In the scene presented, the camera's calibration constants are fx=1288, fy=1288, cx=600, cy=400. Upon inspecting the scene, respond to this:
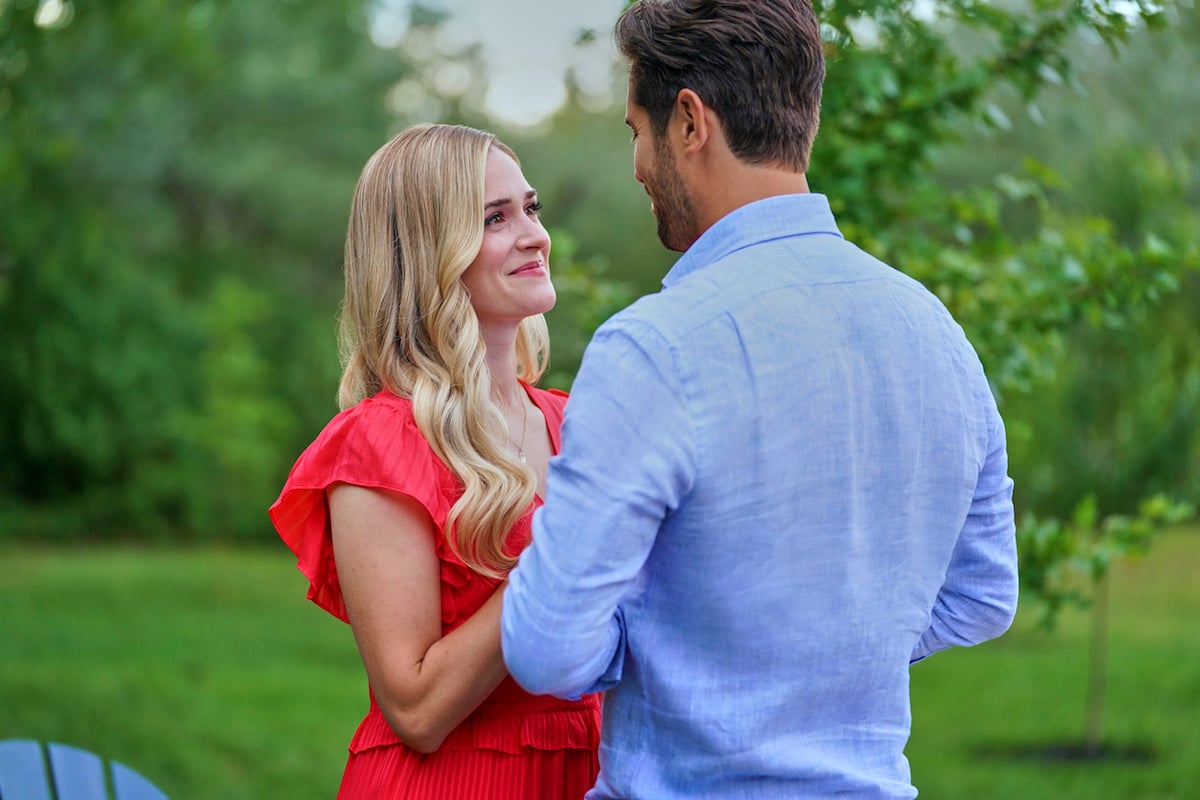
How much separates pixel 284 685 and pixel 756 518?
367 inches

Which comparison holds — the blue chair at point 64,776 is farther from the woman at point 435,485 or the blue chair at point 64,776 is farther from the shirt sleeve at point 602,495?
the shirt sleeve at point 602,495

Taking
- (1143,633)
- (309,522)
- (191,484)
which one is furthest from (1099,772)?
(191,484)

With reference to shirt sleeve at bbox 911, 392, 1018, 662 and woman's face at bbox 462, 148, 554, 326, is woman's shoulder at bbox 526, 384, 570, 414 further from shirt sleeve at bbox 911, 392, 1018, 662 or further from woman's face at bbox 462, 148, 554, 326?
shirt sleeve at bbox 911, 392, 1018, 662

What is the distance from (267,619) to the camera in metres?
12.9

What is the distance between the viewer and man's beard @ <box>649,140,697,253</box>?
5.21 feet

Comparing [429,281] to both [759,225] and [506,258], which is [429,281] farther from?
[759,225]

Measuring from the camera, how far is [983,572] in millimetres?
1771

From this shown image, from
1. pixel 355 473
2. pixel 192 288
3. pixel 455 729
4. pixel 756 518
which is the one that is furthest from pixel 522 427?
pixel 192 288

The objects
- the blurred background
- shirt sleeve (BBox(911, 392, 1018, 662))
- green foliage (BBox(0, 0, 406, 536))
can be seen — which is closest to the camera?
shirt sleeve (BBox(911, 392, 1018, 662))

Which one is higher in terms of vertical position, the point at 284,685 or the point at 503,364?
the point at 503,364

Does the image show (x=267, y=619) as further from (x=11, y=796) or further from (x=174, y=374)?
(x=11, y=796)

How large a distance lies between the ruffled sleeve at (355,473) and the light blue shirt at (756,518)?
0.51 m

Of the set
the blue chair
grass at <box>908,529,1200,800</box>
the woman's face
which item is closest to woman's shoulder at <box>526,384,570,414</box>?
the woman's face

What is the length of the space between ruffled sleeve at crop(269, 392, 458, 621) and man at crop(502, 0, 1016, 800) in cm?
51
